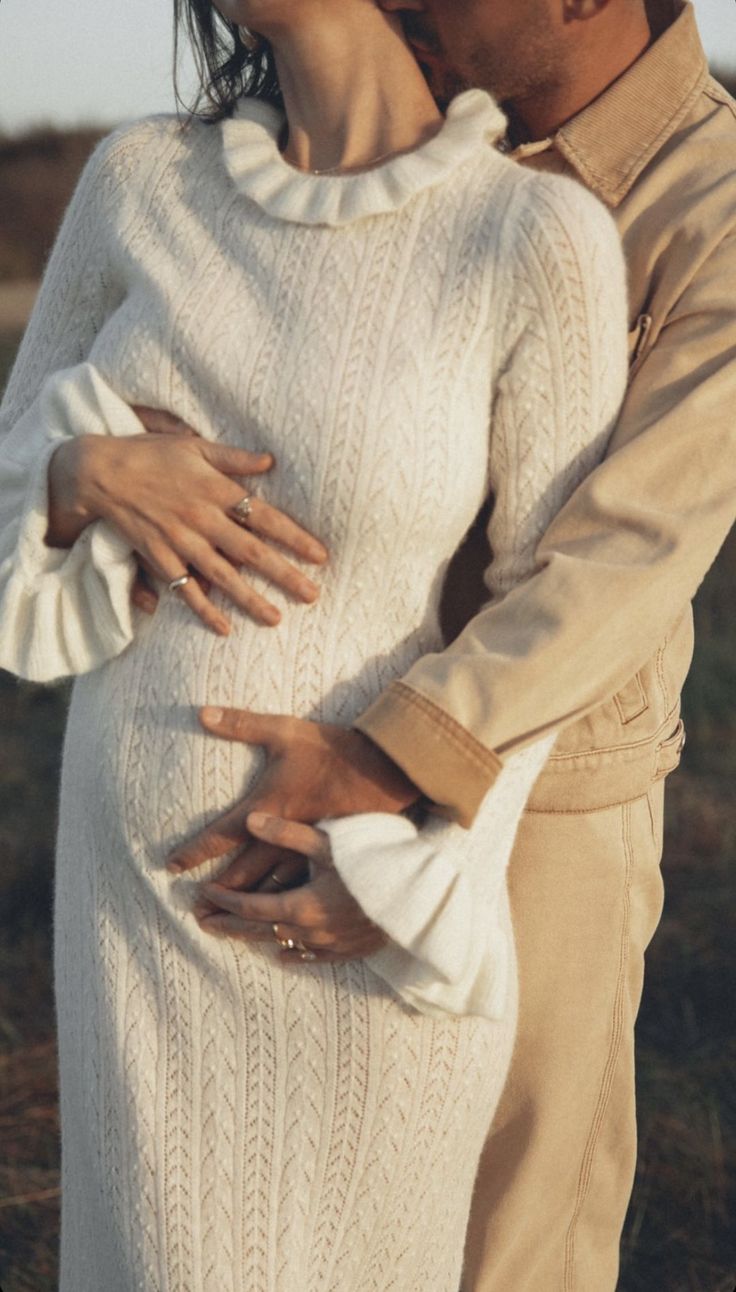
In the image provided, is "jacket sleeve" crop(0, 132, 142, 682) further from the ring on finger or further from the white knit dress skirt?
the ring on finger

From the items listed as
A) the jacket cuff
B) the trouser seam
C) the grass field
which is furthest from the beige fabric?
the grass field

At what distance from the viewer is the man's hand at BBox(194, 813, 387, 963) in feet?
4.75

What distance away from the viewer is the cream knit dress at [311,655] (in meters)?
1.44

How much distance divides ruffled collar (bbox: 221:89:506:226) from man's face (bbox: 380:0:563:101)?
0.22 ft

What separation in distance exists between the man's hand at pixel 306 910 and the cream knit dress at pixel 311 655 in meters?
0.03

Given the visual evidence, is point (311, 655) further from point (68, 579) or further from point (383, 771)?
point (68, 579)

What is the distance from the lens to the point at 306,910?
1.45 meters

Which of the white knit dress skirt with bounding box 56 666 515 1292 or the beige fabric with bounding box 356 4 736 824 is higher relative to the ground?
the beige fabric with bounding box 356 4 736 824

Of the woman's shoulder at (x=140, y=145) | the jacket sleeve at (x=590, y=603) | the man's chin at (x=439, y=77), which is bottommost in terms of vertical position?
the jacket sleeve at (x=590, y=603)

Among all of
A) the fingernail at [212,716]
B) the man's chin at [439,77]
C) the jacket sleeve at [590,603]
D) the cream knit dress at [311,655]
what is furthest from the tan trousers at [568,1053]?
the man's chin at [439,77]

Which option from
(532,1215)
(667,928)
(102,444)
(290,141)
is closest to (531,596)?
(102,444)

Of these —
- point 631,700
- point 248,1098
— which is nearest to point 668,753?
point 631,700

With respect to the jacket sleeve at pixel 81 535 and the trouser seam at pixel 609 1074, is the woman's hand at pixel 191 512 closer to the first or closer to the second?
the jacket sleeve at pixel 81 535

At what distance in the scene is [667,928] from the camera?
3.85m
